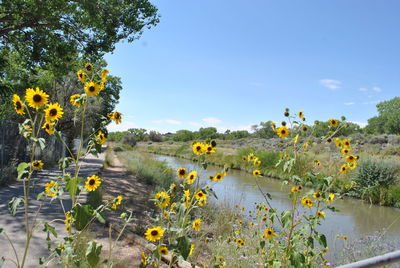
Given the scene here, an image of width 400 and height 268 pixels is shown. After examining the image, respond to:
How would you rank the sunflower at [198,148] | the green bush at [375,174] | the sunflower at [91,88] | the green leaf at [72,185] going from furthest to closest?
1. the green bush at [375,174]
2. the sunflower at [198,148]
3. the sunflower at [91,88]
4. the green leaf at [72,185]

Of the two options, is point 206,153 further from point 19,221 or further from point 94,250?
point 19,221

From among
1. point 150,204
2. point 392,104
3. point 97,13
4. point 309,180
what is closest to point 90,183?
point 309,180

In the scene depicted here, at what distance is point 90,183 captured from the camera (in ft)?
7.37

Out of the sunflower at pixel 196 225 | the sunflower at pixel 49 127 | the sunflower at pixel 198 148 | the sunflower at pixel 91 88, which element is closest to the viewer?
the sunflower at pixel 49 127

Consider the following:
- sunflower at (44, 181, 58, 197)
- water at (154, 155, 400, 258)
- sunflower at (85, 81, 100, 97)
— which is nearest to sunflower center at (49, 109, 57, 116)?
sunflower at (85, 81, 100, 97)

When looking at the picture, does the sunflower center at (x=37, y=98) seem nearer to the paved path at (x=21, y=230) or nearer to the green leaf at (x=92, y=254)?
the paved path at (x=21, y=230)

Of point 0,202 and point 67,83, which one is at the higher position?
point 67,83

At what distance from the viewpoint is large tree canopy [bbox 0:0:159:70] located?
984 cm

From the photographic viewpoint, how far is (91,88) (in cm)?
209

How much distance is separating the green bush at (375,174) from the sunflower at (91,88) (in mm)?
13079

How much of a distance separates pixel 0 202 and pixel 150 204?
3.12 metres

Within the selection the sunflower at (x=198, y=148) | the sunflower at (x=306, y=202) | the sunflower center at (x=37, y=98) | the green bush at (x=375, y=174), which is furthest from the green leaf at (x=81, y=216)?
the green bush at (x=375, y=174)

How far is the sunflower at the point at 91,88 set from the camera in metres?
2.05

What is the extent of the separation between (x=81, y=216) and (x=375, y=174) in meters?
13.9
